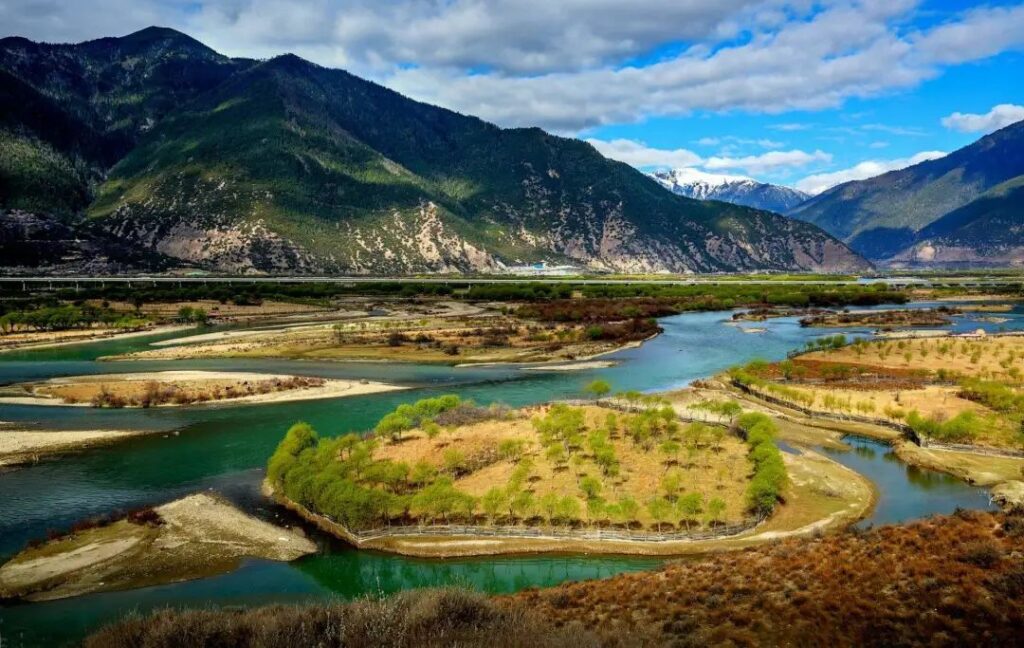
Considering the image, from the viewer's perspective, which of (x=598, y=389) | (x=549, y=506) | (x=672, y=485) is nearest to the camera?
(x=549, y=506)

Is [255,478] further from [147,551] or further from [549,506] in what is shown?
[549,506]

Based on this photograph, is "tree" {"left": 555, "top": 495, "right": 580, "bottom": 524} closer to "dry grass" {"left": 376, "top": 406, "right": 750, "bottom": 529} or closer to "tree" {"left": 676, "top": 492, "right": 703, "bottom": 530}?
"dry grass" {"left": 376, "top": 406, "right": 750, "bottom": 529}

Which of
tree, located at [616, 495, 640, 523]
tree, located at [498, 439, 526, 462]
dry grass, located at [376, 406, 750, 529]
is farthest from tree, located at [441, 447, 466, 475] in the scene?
tree, located at [616, 495, 640, 523]

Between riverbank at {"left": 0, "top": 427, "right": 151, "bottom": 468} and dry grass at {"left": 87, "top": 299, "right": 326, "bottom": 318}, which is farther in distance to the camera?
dry grass at {"left": 87, "top": 299, "right": 326, "bottom": 318}

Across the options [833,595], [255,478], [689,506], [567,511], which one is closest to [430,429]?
[255,478]

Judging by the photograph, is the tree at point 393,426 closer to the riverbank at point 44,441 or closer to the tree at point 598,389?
the tree at point 598,389

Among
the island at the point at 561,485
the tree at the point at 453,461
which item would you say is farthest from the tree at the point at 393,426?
the tree at the point at 453,461

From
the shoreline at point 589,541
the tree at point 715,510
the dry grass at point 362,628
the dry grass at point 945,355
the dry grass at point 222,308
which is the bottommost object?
the shoreline at point 589,541
